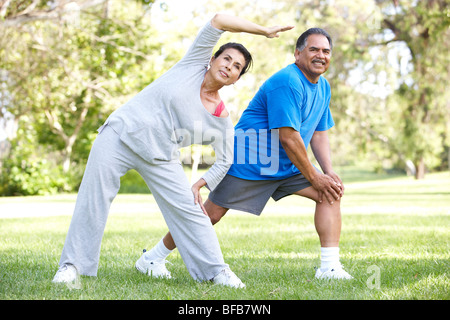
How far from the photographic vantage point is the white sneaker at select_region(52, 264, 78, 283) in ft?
12.3

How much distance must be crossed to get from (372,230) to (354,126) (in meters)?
18.1

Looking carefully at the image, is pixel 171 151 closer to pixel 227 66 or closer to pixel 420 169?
pixel 227 66

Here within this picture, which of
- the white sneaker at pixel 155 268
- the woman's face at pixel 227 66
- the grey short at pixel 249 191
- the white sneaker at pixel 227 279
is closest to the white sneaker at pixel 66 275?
the white sneaker at pixel 155 268

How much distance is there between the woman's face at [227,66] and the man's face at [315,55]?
580 mm

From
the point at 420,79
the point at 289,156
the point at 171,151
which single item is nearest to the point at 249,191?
the point at 289,156

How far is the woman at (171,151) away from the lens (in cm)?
376

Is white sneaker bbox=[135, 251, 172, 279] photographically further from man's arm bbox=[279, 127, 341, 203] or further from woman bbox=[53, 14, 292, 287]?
man's arm bbox=[279, 127, 341, 203]

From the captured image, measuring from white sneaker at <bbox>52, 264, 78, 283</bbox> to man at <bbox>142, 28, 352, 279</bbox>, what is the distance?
2.32 feet

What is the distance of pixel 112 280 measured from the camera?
4.04 m

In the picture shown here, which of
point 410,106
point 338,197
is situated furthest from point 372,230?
point 410,106

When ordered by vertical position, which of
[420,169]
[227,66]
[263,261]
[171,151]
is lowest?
[420,169]

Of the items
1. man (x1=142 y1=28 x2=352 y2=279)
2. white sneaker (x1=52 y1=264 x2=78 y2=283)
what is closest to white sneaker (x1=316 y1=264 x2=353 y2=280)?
man (x1=142 y1=28 x2=352 y2=279)

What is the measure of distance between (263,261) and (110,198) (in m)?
1.75

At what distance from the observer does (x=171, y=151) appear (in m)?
3.85
